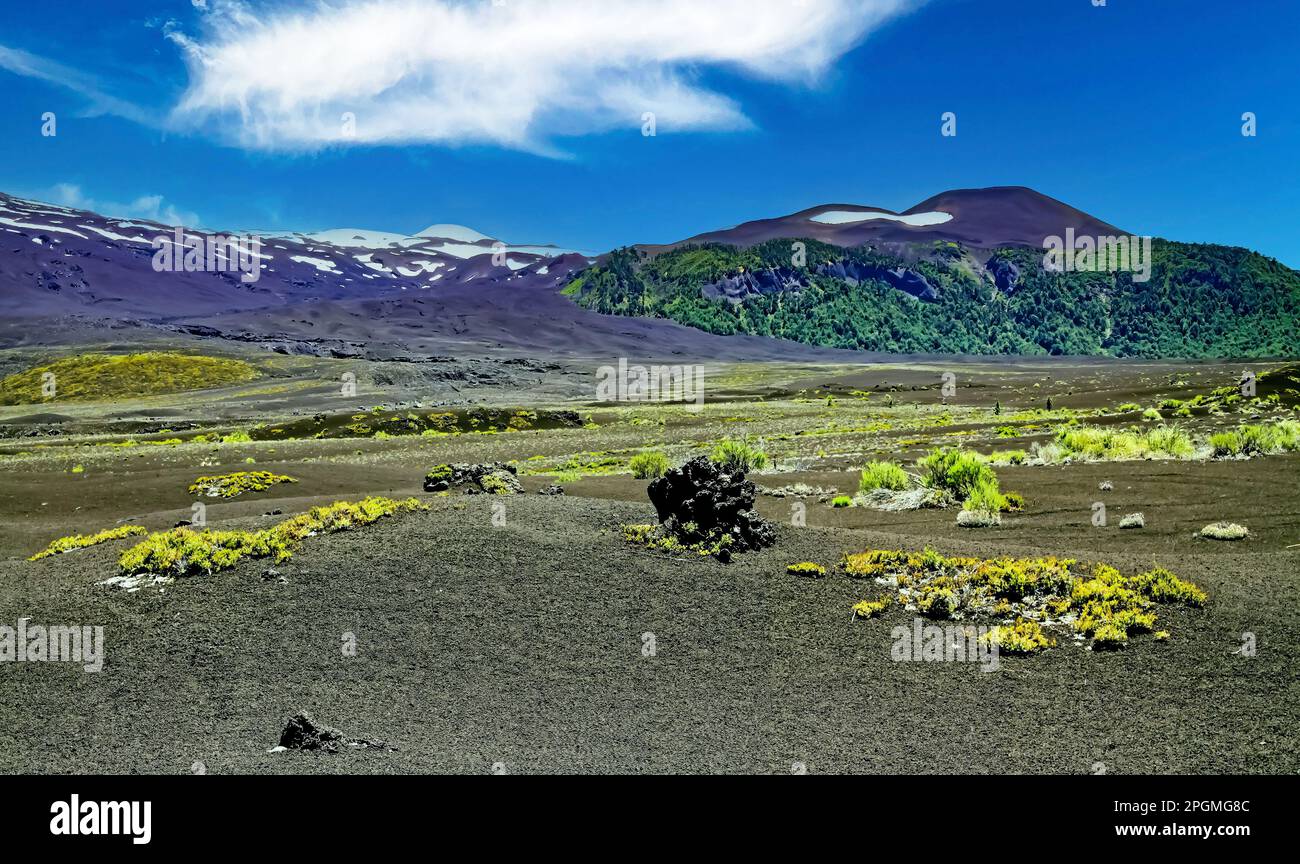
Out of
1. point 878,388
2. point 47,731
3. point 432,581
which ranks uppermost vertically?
point 878,388

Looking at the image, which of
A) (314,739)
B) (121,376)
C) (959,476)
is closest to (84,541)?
(314,739)

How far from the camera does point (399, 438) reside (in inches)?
1841

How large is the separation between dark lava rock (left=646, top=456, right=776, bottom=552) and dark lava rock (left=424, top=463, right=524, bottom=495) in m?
6.51

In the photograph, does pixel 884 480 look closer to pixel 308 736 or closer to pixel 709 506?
pixel 709 506

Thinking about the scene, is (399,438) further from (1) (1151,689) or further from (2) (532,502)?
(1) (1151,689)

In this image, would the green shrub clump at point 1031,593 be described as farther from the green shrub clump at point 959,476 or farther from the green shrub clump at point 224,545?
the green shrub clump at point 224,545

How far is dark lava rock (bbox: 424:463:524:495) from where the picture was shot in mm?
20375

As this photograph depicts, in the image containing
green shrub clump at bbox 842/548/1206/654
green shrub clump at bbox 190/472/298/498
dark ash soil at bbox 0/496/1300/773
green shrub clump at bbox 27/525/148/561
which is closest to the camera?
dark ash soil at bbox 0/496/1300/773

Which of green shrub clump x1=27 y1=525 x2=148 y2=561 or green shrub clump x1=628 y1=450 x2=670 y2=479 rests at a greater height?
green shrub clump x1=628 y1=450 x2=670 y2=479

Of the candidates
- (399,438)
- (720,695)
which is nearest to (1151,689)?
(720,695)

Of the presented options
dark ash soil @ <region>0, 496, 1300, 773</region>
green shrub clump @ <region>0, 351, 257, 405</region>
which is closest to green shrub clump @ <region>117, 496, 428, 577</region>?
dark ash soil @ <region>0, 496, 1300, 773</region>

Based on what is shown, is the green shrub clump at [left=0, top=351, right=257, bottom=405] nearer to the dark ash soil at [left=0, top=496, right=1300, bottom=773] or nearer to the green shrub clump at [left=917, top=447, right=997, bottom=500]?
the dark ash soil at [left=0, top=496, right=1300, bottom=773]

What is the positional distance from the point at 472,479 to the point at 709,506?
9.55m
